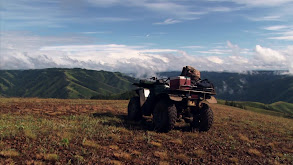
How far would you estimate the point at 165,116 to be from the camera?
466 inches

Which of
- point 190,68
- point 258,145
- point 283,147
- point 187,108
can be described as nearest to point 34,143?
point 187,108

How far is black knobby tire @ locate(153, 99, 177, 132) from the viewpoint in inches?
460

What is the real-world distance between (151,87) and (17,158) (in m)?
9.67

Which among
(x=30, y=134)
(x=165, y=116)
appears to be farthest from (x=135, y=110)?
(x=30, y=134)

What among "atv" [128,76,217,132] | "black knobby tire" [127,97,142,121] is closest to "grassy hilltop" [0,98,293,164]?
"atv" [128,76,217,132]

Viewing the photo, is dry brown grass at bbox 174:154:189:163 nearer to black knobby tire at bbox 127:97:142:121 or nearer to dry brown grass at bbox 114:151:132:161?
dry brown grass at bbox 114:151:132:161

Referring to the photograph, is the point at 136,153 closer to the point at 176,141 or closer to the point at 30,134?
the point at 176,141

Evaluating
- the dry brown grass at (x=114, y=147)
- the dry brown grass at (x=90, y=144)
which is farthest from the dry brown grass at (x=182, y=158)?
the dry brown grass at (x=90, y=144)

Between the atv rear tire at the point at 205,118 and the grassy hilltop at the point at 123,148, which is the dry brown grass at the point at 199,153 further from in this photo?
the atv rear tire at the point at 205,118

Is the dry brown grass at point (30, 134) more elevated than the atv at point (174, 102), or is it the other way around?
the atv at point (174, 102)

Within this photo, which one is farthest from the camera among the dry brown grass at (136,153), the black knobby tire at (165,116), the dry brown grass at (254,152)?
the black knobby tire at (165,116)

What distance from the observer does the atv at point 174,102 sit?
1189 cm

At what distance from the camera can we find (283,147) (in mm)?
11430

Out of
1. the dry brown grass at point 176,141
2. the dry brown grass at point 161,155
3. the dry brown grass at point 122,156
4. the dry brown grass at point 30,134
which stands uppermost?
the dry brown grass at point 30,134
